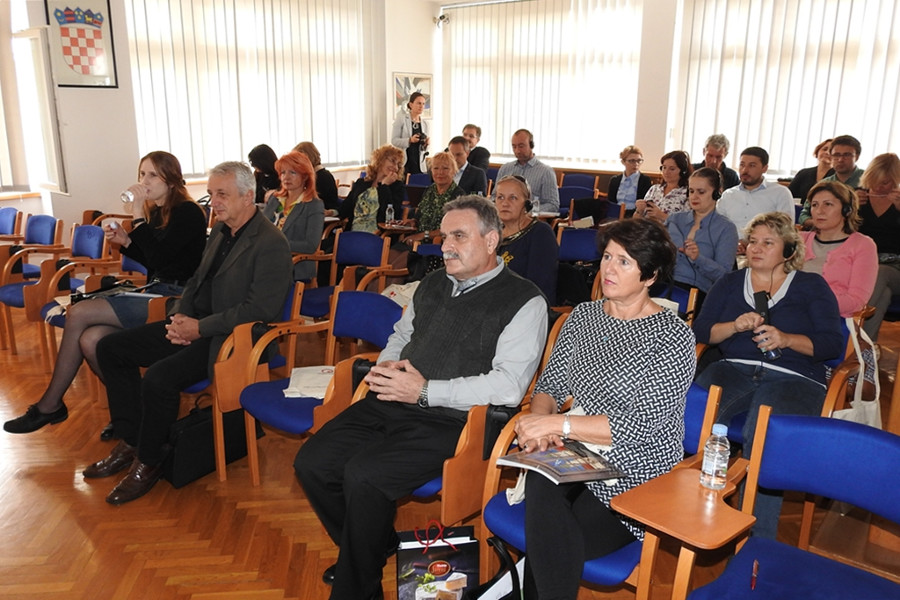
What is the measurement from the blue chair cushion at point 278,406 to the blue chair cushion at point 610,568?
4.16ft

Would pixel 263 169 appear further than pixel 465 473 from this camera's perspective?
Yes

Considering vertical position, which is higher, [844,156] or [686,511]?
[844,156]

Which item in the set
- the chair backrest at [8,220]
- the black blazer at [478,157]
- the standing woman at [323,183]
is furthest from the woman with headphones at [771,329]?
the black blazer at [478,157]

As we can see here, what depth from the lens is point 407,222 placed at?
18.6 feet

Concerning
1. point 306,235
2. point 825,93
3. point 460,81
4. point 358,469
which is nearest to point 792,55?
point 825,93

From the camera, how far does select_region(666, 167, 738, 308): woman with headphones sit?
387 cm

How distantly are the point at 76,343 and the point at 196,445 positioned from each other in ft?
3.20

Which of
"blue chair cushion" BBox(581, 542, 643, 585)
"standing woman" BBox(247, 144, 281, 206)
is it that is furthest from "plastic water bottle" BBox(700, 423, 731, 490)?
"standing woman" BBox(247, 144, 281, 206)

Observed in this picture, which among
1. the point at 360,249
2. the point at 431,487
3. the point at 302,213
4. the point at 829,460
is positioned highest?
the point at 302,213

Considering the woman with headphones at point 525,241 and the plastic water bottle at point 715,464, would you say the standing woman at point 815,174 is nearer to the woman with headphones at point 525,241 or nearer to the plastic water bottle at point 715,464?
the woman with headphones at point 525,241

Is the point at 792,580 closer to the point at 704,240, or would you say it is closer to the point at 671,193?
the point at 704,240

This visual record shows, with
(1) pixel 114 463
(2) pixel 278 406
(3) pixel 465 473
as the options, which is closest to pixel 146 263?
(1) pixel 114 463

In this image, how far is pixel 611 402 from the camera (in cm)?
207

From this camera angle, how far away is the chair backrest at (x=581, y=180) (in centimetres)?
891
